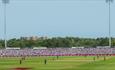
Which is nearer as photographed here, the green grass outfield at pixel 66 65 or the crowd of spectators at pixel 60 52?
the green grass outfield at pixel 66 65

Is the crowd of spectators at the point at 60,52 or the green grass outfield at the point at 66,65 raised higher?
the green grass outfield at the point at 66,65

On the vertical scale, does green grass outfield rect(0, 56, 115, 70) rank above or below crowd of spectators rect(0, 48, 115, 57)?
above

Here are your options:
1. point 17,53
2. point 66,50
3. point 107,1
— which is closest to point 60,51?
point 66,50

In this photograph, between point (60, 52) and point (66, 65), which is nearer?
point (66, 65)

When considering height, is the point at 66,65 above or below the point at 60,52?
above

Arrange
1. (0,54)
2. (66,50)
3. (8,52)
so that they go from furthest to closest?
(66,50) < (8,52) < (0,54)

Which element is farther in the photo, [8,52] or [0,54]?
[8,52]

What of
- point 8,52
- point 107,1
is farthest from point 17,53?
point 107,1

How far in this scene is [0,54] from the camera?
13038 centimetres

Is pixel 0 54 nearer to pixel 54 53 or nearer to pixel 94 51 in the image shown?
pixel 54 53

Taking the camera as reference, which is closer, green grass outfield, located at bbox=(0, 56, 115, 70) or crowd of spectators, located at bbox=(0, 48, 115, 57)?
green grass outfield, located at bbox=(0, 56, 115, 70)

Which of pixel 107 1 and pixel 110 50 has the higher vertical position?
pixel 107 1

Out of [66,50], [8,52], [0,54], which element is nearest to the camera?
[0,54]

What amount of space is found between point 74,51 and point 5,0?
30810mm
